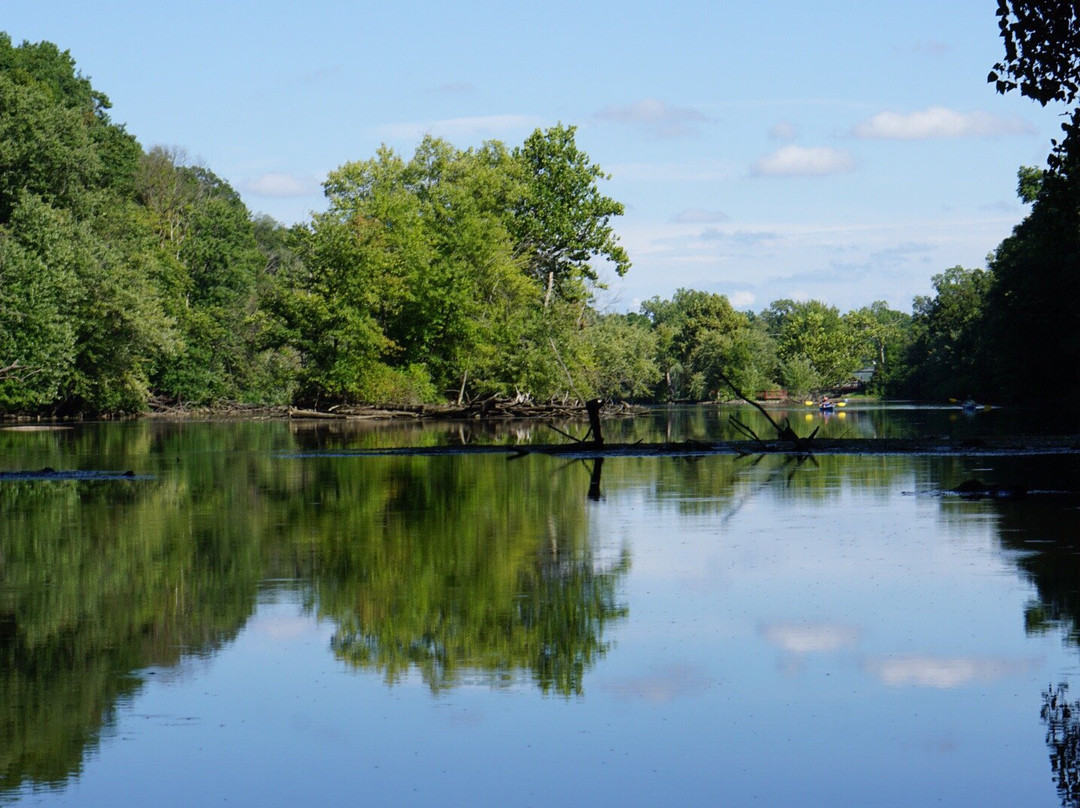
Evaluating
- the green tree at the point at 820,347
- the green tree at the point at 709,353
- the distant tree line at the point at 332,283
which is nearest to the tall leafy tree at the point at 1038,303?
the distant tree line at the point at 332,283

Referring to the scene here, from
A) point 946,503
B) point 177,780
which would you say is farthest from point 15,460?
point 177,780

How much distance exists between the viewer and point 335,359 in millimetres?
73250

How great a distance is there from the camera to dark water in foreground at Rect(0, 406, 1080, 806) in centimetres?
834

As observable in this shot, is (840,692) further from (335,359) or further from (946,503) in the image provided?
(335,359)

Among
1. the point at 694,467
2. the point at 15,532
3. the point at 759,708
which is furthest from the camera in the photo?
the point at 694,467

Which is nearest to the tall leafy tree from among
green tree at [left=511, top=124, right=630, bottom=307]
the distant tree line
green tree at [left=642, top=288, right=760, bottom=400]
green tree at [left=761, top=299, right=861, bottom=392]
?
the distant tree line

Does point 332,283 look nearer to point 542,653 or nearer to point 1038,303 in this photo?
point 1038,303

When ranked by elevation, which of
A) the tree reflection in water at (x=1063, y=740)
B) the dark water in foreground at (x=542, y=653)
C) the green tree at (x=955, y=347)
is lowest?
the tree reflection in water at (x=1063, y=740)

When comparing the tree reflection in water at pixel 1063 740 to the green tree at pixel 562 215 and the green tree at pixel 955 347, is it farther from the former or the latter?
the green tree at pixel 955 347

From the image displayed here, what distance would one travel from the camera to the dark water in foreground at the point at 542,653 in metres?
8.34

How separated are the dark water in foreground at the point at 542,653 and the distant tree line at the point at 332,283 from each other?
39.5m

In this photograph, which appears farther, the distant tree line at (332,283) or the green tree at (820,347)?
the green tree at (820,347)

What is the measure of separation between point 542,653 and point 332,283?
63.5 metres

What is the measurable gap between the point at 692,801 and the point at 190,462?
99.3ft
